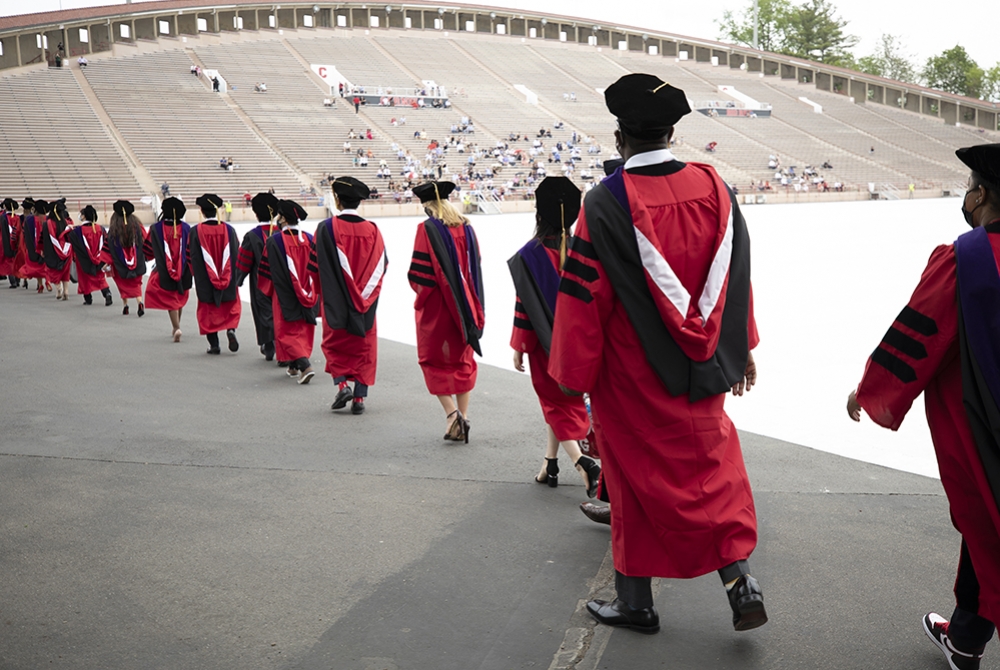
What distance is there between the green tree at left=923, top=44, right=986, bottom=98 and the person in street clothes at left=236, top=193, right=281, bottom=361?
96280 mm

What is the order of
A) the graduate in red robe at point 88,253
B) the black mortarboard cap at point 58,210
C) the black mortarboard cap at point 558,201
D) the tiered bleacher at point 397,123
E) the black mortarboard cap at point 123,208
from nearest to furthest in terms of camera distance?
the black mortarboard cap at point 558,201
the black mortarboard cap at point 123,208
the graduate in red robe at point 88,253
the black mortarboard cap at point 58,210
the tiered bleacher at point 397,123

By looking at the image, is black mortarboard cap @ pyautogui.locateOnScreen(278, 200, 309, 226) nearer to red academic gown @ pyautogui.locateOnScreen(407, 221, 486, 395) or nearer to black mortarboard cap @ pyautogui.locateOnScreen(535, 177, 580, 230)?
red academic gown @ pyautogui.locateOnScreen(407, 221, 486, 395)

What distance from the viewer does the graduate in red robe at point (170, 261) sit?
9.84 meters

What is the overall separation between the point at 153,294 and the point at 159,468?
563 cm

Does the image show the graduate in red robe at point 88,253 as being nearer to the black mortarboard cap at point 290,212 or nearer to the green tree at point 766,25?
the black mortarboard cap at point 290,212

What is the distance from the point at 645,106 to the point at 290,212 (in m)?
5.55

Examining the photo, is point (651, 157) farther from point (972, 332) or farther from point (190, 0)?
point (190, 0)

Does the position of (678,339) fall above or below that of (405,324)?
above

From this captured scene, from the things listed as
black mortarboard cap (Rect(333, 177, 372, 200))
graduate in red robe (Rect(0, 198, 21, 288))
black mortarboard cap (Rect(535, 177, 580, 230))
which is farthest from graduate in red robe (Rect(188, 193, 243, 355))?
graduate in red robe (Rect(0, 198, 21, 288))

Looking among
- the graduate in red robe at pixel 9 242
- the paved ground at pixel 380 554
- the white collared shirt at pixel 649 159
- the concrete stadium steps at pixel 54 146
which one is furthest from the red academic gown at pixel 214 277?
the concrete stadium steps at pixel 54 146

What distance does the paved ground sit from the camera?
2.89 m

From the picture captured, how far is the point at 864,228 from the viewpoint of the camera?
81.4 ft

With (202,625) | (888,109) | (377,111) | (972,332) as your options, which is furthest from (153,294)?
(888,109)

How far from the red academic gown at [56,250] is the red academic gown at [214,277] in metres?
5.56
